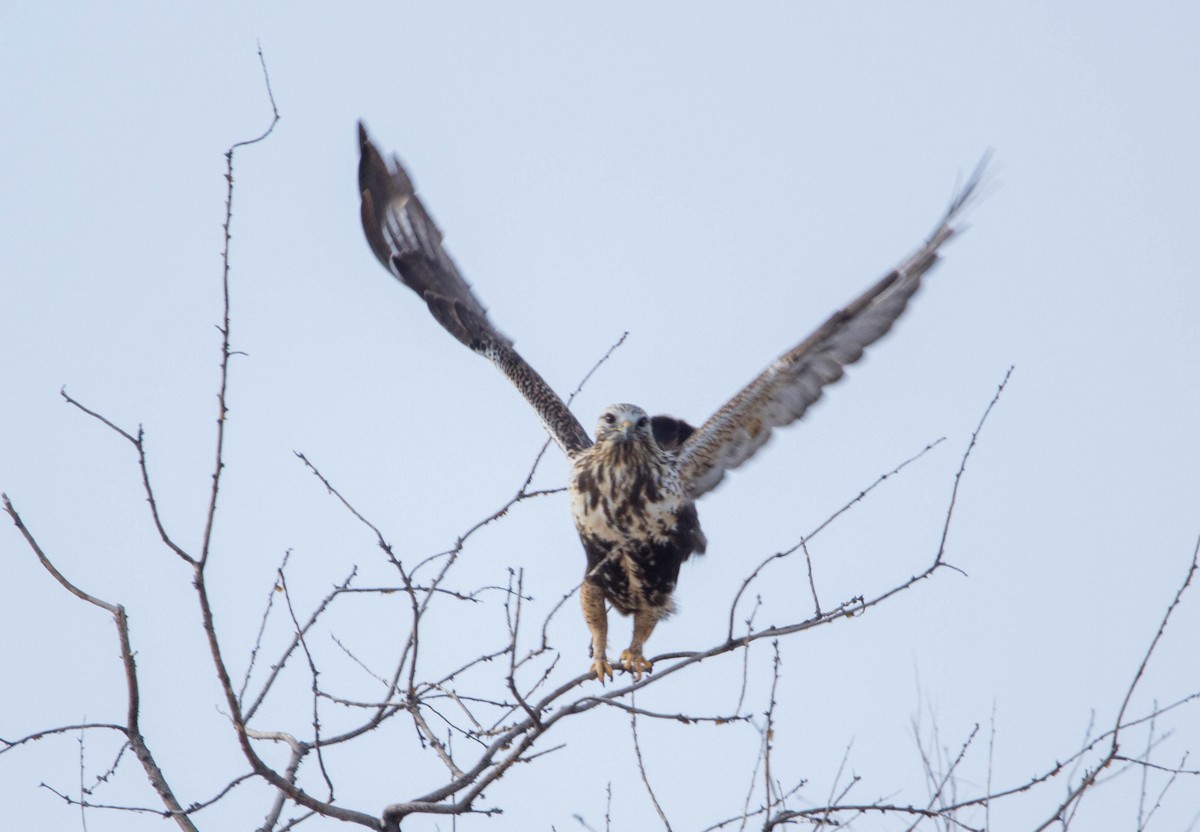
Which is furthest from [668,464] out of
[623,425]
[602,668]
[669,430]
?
[602,668]

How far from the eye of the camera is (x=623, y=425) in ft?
24.0

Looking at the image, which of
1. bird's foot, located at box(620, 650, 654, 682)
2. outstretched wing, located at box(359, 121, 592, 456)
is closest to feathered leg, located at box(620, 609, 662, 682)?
bird's foot, located at box(620, 650, 654, 682)

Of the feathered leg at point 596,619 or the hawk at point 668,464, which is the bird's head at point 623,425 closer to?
the hawk at point 668,464

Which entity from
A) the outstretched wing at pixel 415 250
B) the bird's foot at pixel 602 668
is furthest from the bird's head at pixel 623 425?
the outstretched wing at pixel 415 250

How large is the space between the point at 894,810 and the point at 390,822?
5.56 ft

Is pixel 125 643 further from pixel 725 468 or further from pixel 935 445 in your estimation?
pixel 725 468

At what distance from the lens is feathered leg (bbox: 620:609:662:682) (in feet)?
24.2

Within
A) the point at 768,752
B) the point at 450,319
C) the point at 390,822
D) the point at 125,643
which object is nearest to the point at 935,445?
the point at 768,752

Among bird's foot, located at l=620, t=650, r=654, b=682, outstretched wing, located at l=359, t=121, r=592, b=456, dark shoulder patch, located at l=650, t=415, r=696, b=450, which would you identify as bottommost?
bird's foot, located at l=620, t=650, r=654, b=682

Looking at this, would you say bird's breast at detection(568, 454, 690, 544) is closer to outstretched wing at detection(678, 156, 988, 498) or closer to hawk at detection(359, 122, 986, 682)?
hawk at detection(359, 122, 986, 682)

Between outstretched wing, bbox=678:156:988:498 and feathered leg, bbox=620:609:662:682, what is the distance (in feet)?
2.29

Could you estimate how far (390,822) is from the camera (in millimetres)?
5031

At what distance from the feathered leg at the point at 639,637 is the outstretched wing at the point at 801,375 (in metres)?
0.70

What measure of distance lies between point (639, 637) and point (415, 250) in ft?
11.9
